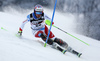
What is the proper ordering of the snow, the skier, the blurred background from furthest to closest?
the blurred background, the skier, the snow

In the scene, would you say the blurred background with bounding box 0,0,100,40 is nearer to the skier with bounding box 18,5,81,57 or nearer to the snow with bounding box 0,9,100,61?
the snow with bounding box 0,9,100,61

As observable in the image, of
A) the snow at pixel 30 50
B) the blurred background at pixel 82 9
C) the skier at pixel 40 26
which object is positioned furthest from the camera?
the blurred background at pixel 82 9

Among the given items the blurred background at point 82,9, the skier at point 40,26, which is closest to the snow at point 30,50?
the skier at point 40,26

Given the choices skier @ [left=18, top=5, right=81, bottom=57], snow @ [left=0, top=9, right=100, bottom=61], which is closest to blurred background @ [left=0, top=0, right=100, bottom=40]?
snow @ [left=0, top=9, right=100, bottom=61]

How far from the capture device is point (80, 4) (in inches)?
620

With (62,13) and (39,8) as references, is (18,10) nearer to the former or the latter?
(62,13)

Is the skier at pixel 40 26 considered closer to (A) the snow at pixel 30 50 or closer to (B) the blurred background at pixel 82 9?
(A) the snow at pixel 30 50

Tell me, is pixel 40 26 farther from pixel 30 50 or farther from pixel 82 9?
pixel 82 9

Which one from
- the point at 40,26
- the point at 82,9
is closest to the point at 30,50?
the point at 40,26

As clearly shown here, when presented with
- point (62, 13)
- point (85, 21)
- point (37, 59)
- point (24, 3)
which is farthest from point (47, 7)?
point (37, 59)

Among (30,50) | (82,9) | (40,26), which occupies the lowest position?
(82,9)

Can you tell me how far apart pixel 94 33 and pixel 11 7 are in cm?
1167

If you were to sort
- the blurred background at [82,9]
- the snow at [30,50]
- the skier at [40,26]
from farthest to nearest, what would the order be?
the blurred background at [82,9] → the skier at [40,26] → the snow at [30,50]

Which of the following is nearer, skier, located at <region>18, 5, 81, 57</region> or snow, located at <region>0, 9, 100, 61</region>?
snow, located at <region>0, 9, 100, 61</region>
